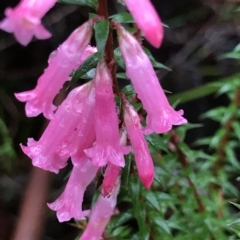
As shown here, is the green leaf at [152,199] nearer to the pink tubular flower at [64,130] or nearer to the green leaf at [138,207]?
the green leaf at [138,207]

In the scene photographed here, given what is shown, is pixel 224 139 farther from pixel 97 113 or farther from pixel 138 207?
pixel 97 113

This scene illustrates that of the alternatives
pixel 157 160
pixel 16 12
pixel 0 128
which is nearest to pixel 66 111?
pixel 16 12

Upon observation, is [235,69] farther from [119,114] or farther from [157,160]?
[119,114]

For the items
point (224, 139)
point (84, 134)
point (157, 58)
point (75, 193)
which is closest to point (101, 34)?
point (84, 134)

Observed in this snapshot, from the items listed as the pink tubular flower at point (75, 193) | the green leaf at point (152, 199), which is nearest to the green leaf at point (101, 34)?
the pink tubular flower at point (75, 193)

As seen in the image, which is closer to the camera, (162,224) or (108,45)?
(108,45)
